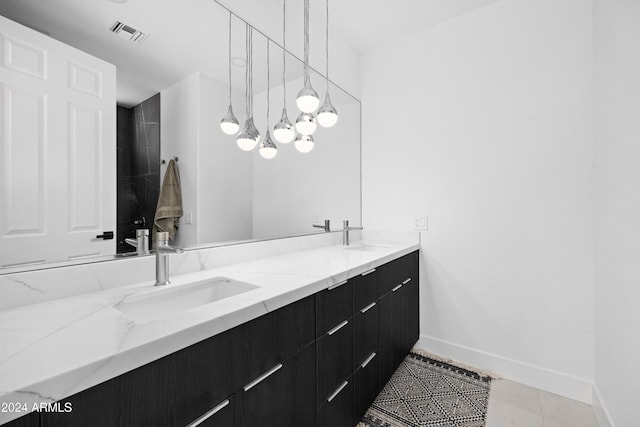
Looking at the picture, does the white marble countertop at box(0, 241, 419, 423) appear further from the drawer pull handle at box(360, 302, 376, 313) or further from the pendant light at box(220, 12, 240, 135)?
the pendant light at box(220, 12, 240, 135)

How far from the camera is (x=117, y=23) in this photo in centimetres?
103

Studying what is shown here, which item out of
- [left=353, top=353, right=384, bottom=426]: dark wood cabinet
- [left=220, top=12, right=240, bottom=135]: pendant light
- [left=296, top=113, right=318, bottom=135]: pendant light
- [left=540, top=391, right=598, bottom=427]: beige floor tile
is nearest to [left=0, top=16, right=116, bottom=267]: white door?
[left=220, top=12, right=240, bottom=135]: pendant light

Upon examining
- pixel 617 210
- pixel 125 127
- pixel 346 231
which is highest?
pixel 125 127

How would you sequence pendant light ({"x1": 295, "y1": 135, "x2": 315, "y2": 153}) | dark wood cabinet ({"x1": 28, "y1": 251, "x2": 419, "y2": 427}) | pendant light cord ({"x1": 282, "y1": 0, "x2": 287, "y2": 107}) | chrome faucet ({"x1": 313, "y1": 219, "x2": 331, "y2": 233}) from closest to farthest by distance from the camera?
dark wood cabinet ({"x1": 28, "y1": 251, "x2": 419, "y2": 427}), pendant light cord ({"x1": 282, "y1": 0, "x2": 287, "y2": 107}), pendant light ({"x1": 295, "y1": 135, "x2": 315, "y2": 153}), chrome faucet ({"x1": 313, "y1": 219, "x2": 331, "y2": 233})

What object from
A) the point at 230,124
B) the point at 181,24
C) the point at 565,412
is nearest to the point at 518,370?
the point at 565,412

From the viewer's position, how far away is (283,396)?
2.99 feet

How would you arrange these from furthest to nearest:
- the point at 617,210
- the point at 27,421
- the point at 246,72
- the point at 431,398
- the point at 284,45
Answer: the point at 284,45, the point at 431,398, the point at 246,72, the point at 617,210, the point at 27,421

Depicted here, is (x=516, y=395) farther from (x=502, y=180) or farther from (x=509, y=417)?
(x=502, y=180)

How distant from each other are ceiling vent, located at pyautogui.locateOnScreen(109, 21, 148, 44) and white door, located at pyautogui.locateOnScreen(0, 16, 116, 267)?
14cm

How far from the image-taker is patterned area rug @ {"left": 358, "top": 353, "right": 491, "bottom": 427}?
4.83 feet

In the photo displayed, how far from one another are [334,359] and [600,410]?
149 cm

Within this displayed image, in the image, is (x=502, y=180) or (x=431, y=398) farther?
(x=502, y=180)

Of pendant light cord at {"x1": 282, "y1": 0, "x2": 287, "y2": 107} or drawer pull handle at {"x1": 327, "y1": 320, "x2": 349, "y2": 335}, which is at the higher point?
pendant light cord at {"x1": 282, "y1": 0, "x2": 287, "y2": 107}

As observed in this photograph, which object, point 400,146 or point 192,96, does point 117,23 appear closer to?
point 192,96
